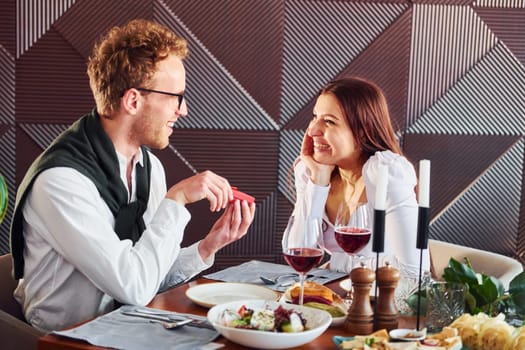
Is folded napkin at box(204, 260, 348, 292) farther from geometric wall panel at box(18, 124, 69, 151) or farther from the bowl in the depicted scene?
geometric wall panel at box(18, 124, 69, 151)

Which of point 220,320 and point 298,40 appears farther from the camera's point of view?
point 298,40

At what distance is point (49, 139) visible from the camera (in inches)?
185

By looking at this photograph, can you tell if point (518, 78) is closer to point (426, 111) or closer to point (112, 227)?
point (426, 111)

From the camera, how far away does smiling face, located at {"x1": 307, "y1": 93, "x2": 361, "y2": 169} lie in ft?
11.3

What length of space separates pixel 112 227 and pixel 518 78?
3106 mm

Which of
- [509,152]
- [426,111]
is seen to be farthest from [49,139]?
[509,152]

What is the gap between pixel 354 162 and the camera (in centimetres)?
352

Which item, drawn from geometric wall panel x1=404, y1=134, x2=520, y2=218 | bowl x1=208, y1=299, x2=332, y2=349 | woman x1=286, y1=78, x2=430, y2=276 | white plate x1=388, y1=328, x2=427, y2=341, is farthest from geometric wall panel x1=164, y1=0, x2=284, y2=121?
white plate x1=388, y1=328, x2=427, y2=341

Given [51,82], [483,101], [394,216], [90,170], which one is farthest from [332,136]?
[51,82]

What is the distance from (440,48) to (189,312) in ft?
10.0

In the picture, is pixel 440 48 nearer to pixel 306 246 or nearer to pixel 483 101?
pixel 483 101

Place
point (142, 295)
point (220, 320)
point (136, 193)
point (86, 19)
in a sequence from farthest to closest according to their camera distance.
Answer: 1. point (86, 19)
2. point (136, 193)
3. point (142, 295)
4. point (220, 320)

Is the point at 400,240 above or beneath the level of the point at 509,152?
beneath

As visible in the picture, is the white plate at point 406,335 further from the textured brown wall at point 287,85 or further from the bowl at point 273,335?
the textured brown wall at point 287,85
